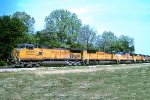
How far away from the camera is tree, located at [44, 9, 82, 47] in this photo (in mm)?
108575

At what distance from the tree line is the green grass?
29.1 metres

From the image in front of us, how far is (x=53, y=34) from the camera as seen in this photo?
106 metres

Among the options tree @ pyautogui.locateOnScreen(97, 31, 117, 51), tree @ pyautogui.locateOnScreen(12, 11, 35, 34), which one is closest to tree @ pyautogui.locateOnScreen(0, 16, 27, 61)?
tree @ pyautogui.locateOnScreen(12, 11, 35, 34)

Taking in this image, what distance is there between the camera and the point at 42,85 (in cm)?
2408

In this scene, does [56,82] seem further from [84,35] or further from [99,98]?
[84,35]

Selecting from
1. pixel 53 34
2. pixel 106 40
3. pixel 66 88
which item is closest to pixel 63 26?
pixel 53 34

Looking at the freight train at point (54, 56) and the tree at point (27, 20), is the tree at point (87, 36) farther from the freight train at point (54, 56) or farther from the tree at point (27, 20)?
the freight train at point (54, 56)

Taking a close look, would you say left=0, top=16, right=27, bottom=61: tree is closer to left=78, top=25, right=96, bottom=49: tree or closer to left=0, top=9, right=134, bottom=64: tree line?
left=0, top=9, right=134, bottom=64: tree line

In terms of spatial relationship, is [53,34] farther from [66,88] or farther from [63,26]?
[66,88]

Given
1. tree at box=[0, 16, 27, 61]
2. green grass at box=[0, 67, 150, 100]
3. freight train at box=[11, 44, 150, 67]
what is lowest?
green grass at box=[0, 67, 150, 100]

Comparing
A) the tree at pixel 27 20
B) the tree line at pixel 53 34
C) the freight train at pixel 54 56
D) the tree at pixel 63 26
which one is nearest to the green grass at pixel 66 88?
the freight train at pixel 54 56

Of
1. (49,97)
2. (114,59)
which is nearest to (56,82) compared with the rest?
(49,97)

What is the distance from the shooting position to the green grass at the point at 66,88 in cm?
1917

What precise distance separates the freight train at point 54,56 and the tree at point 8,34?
15006 millimetres
